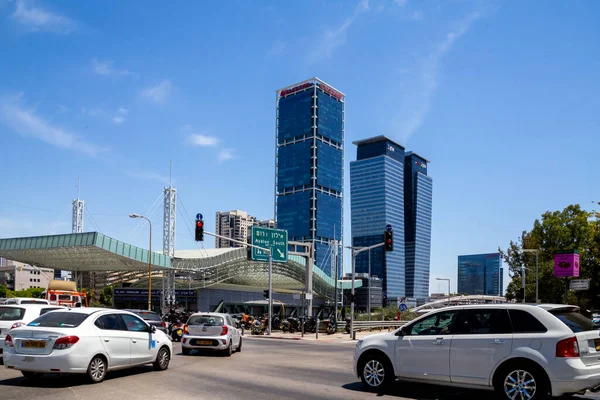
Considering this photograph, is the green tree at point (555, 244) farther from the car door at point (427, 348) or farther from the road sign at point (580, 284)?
the car door at point (427, 348)

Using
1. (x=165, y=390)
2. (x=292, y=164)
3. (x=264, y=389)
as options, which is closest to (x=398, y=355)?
(x=264, y=389)

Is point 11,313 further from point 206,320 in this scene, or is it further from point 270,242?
point 270,242

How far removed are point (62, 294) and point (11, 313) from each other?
21599mm

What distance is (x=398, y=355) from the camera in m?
10.2

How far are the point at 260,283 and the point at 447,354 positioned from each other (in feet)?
303

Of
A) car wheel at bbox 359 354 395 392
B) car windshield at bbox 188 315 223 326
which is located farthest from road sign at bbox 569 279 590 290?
car wheel at bbox 359 354 395 392

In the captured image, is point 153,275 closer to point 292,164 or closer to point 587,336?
point 587,336

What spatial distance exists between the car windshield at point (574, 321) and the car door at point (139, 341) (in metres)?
8.52

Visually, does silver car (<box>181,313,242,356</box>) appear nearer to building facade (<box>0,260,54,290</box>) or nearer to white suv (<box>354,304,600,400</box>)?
white suv (<box>354,304,600,400</box>)

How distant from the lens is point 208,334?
57.7 ft

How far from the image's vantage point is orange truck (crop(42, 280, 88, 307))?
34.5 meters

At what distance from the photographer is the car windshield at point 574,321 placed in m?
8.71

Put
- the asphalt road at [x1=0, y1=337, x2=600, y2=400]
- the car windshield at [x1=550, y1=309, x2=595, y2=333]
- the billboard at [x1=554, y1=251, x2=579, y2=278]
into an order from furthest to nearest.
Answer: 1. the billboard at [x1=554, y1=251, x2=579, y2=278]
2. the asphalt road at [x1=0, y1=337, x2=600, y2=400]
3. the car windshield at [x1=550, y1=309, x2=595, y2=333]

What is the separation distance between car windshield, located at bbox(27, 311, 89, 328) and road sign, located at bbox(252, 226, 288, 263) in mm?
29262
